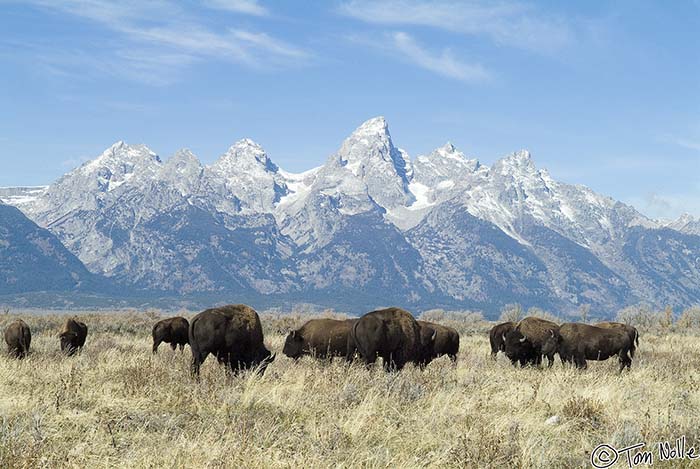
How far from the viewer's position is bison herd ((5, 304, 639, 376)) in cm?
1343

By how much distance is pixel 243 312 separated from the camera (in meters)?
14.1

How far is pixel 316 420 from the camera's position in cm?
870

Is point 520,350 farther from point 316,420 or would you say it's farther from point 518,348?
point 316,420

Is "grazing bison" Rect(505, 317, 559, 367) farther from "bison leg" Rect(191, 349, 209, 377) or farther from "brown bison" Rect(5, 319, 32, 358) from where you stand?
"brown bison" Rect(5, 319, 32, 358)

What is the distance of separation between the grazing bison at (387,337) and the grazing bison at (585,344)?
607cm

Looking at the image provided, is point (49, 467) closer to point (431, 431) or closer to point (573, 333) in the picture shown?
point (431, 431)

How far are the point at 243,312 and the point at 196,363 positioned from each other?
163cm

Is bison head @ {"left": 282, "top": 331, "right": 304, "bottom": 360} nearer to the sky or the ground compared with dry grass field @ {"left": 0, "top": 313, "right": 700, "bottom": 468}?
nearer to the ground

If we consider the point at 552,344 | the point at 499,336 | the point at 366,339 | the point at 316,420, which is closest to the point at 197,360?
the point at 366,339

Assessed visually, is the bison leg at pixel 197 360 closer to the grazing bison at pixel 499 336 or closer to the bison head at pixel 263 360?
the bison head at pixel 263 360

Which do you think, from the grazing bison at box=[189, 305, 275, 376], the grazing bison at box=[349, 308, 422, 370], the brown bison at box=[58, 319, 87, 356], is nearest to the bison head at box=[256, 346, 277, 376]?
the grazing bison at box=[189, 305, 275, 376]

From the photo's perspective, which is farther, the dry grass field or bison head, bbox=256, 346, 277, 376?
bison head, bbox=256, 346, 277, 376

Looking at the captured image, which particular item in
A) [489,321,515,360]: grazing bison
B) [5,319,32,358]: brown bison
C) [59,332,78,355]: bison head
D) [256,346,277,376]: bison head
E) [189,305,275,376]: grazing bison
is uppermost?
[189,305,275,376]: grazing bison

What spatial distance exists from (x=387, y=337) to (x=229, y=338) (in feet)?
11.8
